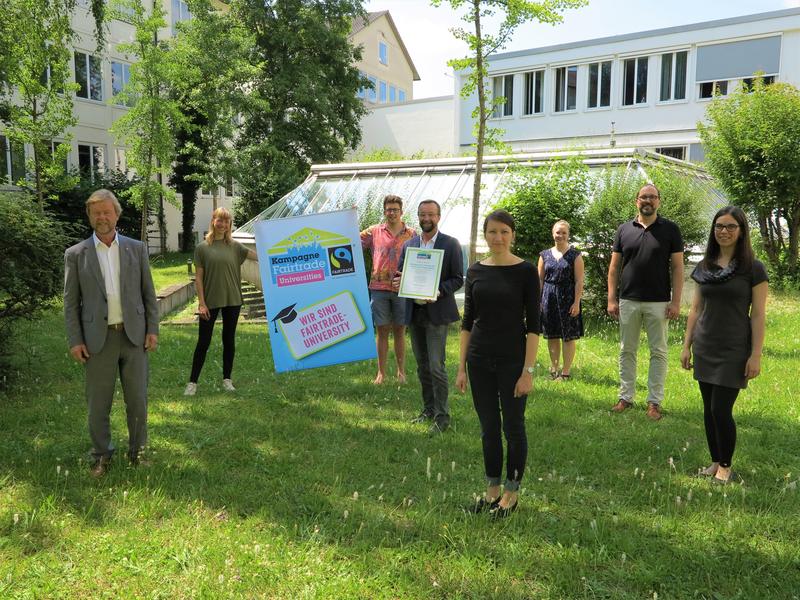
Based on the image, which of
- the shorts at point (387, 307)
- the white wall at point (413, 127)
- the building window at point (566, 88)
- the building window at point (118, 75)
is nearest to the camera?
the shorts at point (387, 307)

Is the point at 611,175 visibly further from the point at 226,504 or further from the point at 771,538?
the point at 226,504

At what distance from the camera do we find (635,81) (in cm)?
3075

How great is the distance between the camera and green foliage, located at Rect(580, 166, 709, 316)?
11445mm

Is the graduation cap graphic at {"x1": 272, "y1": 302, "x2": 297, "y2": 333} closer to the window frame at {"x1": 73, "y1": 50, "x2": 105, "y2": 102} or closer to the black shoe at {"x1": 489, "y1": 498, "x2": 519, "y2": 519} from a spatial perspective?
the black shoe at {"x1": 489, "y1": 498, "x2": 519, "y2": 519}

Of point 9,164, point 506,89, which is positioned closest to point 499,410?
point 9,164

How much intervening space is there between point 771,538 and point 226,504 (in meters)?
3.45

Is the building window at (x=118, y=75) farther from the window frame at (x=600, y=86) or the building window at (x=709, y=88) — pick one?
the building window at (x=709, y=88)

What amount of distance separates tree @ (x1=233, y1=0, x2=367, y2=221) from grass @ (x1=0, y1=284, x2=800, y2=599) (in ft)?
76.4

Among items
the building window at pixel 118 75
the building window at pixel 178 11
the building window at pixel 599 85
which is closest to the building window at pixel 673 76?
the building window at pixel 599 85

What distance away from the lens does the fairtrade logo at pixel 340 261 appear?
24.4 feet

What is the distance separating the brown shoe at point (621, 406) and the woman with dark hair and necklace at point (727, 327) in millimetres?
1776

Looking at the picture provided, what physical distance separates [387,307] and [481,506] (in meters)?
3.56

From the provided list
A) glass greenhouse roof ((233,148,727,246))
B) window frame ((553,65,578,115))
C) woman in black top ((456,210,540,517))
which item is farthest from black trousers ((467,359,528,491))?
window frame ((553,65,578,115))

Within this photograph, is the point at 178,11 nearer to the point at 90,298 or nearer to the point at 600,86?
the point at 600,86
